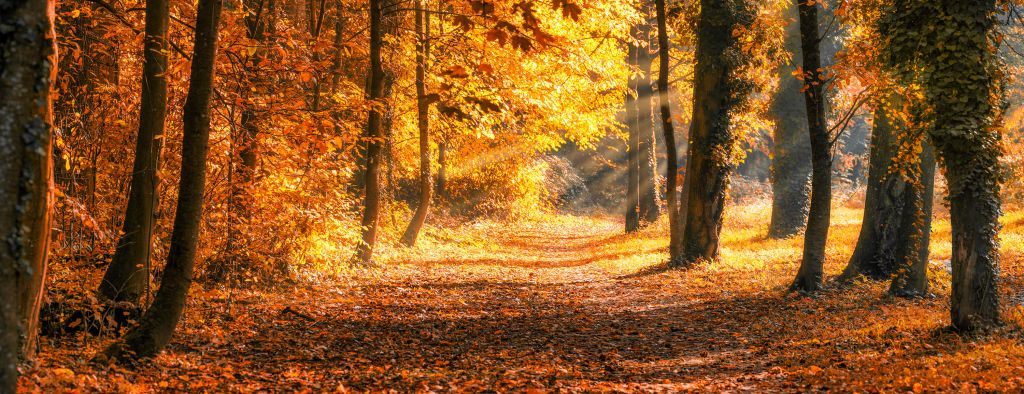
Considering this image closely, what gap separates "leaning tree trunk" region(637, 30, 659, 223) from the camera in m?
26.1

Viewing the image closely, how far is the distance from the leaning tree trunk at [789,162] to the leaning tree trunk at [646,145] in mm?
5614

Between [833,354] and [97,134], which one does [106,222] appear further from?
[833,354]

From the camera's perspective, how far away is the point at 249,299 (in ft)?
32.7

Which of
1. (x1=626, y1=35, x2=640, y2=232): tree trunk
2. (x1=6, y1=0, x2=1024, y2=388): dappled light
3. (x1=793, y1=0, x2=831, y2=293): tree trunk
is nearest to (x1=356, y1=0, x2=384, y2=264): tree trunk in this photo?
(x1=6, y1=0, x2=1024, y2=388): dappled light

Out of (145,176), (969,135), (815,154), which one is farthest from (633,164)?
(145,176)

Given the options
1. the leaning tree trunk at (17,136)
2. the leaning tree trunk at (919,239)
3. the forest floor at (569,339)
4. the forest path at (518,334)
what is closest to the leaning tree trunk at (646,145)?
the forest path at (518,334)

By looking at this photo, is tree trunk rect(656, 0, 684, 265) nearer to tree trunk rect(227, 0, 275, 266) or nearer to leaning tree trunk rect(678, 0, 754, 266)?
leaning tree trunk rect(678, 0, 754, 266)

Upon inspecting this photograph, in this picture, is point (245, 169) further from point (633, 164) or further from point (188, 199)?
point (633, 164)

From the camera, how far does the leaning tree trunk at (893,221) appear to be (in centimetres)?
1027

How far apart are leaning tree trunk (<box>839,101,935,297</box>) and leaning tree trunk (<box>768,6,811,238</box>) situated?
343 inches

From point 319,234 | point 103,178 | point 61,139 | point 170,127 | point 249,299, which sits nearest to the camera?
point 61,139

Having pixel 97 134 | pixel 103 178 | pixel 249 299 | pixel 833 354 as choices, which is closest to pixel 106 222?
pixel 103 178

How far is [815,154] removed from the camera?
11219 mm

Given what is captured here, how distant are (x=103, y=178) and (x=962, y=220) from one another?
9897 mm
